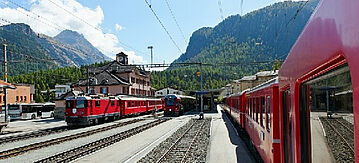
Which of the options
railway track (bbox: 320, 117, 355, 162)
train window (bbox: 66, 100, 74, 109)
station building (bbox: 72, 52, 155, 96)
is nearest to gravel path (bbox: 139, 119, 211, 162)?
railway track (bbox: 320, 117, 355, 162)

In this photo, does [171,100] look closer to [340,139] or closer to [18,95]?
[18,95]

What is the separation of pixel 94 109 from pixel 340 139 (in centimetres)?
2640

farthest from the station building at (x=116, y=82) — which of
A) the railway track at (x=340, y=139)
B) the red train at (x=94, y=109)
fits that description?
the railway track at (x=340, y=139)

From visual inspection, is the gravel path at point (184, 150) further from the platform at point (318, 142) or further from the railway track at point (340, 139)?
the railway track at point (340, 139)

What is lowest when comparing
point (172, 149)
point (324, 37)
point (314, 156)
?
point (172, 149)

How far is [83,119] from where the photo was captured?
25.7m

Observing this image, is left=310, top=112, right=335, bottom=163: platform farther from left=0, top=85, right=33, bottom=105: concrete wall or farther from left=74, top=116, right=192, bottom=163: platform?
left=0, top=85, right=33, bottom=105: concrete wall

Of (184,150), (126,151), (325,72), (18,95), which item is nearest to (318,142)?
(325,72)

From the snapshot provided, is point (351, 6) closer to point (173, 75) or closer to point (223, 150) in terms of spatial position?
point (223, 150)

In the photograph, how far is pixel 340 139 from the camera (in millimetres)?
2227

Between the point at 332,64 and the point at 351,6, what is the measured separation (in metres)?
0.57

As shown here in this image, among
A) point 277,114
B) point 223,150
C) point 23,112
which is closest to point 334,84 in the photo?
point 277,114

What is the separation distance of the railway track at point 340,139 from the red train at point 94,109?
2482cm

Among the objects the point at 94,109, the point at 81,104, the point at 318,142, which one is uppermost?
the point at 318,142
